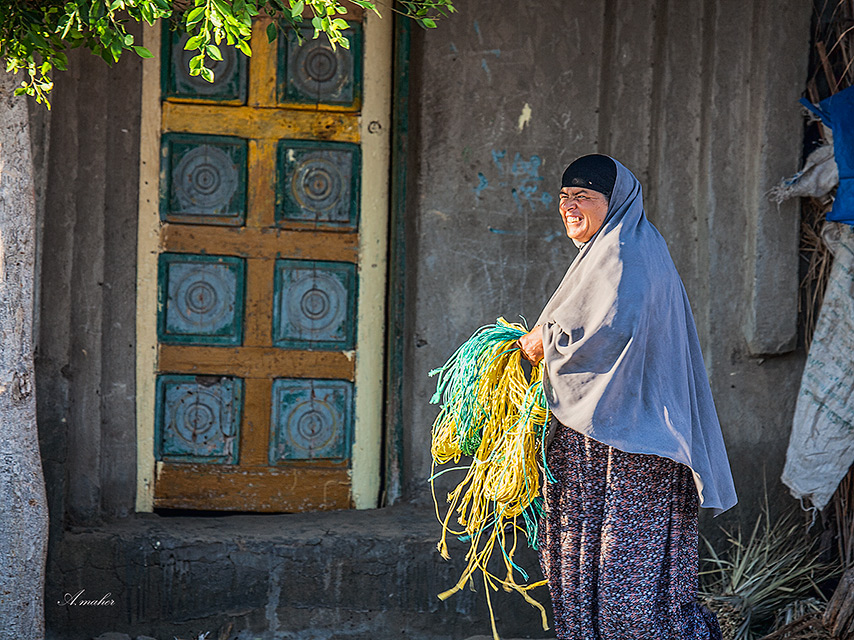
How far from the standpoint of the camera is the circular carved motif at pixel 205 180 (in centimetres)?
429

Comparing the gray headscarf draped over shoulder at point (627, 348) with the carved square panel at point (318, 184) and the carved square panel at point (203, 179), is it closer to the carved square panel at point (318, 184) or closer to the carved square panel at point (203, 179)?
the carved square panel at point (318, 184)

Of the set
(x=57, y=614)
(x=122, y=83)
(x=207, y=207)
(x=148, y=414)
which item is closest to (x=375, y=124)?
(x=207, y=207)

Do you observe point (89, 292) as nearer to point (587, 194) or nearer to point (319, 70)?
point (319, 70)

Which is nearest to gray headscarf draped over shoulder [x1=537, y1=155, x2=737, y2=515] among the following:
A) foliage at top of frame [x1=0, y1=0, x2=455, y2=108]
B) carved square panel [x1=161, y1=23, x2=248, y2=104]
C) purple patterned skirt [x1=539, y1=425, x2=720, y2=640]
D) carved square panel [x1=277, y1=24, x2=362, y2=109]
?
purple patterned skirt [x1=539, y1=425, x2=720, y2=640]

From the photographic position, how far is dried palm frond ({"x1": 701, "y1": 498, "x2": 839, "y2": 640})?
402cm

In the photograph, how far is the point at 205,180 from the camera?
14.1 feet

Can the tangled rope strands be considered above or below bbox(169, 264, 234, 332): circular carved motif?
below

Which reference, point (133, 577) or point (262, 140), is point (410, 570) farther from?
point (262, 140)

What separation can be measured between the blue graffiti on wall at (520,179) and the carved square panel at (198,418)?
153 centimetres

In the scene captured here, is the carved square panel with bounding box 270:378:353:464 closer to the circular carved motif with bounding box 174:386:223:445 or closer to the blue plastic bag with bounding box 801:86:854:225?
the circular carved motif with bounding box 174:386:223:445

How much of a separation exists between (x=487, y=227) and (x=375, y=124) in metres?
0.75

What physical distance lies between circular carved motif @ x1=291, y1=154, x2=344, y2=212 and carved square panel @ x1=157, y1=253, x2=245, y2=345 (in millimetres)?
426

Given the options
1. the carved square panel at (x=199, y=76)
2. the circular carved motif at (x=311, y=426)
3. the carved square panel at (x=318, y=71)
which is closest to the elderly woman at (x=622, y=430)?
the circular carved motif at (x=311, y=426)

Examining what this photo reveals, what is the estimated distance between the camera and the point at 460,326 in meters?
4.28
